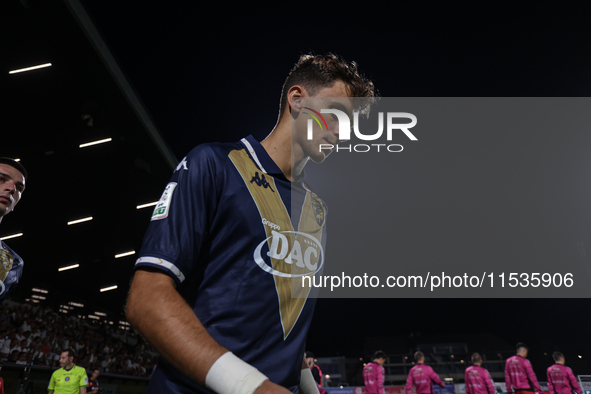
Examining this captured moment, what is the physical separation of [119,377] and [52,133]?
38.3ft

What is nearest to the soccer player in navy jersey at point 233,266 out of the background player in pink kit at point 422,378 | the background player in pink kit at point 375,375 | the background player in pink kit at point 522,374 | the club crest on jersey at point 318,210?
the club crest on jersey at point 318,210

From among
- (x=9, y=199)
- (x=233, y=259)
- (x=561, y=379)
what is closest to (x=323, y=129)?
(x=233, y=259)

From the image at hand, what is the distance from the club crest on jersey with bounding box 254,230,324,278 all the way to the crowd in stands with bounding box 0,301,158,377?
10.2 m

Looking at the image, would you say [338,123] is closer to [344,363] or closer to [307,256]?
[307,256]

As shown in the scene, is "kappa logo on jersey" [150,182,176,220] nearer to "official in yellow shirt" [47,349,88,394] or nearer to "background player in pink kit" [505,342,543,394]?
"official in yellow shirt" [47,349,88,394]

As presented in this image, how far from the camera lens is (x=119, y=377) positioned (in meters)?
16.5

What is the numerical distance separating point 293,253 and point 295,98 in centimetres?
64

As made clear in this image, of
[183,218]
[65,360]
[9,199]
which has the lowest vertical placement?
[65,360]

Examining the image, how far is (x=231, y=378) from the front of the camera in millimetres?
771

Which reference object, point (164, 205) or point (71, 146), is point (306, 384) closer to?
point (164, 205)

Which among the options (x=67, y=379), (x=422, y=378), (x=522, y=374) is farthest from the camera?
(x=422, y=378)

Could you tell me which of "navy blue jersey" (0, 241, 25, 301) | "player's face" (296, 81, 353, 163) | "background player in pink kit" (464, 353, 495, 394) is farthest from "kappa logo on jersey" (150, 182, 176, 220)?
"background player in pink kit" (464, 353, 495, 394)

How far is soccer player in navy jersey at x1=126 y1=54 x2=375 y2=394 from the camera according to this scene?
0.82m

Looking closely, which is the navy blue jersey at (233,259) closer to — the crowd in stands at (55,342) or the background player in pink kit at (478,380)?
the crowd in stands at (55,342)
